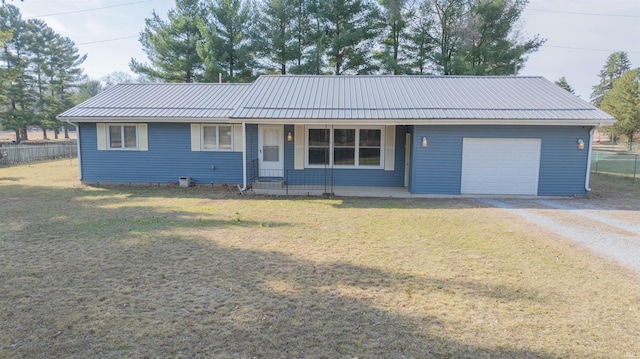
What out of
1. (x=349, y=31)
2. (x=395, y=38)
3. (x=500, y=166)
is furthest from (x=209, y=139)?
(x=395, y=38)

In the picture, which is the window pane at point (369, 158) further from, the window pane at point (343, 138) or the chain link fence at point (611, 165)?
the chain link fence at point (611, 165)

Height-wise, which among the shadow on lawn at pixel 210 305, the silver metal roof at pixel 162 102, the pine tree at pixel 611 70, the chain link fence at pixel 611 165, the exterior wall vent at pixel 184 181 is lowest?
the shadow on lawn at pixel 210 305

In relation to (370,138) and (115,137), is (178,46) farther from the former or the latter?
(370,138)

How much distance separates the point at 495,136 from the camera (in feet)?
36.8

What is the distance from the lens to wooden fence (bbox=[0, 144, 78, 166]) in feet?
63.7

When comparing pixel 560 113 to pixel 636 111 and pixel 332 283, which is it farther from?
pixel 636 111

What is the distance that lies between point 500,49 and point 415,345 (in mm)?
23433

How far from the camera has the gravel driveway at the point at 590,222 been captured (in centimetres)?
629

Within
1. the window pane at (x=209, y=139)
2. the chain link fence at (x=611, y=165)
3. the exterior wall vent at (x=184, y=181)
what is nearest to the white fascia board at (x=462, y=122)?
the window pane at (x=209, y=139)

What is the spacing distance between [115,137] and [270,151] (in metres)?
5.41

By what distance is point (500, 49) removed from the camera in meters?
22.5

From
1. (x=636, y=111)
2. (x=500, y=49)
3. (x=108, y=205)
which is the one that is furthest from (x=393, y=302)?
(x=636, y=111)

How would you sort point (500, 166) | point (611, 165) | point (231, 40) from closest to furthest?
point (500, 166) → point (611, 165) → point (231, 40)

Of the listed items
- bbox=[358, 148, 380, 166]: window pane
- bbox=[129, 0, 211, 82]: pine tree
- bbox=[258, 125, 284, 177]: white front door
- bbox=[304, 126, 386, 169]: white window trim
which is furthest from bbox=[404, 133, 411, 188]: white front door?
bbox=[129, 0, 211, 82]: pine tree
